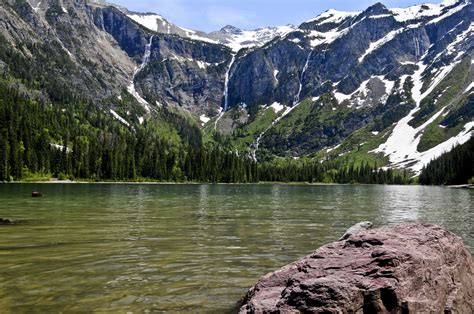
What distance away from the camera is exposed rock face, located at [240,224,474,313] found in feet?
37.6

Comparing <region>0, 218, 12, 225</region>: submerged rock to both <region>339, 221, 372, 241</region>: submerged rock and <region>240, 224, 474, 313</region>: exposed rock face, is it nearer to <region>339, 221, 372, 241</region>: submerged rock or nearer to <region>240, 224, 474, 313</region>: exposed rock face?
<region>339, 221, 372, 241</region>: submerged rock

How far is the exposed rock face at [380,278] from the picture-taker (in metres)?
11.4

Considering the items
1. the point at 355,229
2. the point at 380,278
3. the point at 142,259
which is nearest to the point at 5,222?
the point at 142,259

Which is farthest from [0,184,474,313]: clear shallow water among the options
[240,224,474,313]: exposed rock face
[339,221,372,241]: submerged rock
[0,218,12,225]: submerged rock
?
[339,221,372,241]: submerged rock

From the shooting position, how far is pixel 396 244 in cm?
1380

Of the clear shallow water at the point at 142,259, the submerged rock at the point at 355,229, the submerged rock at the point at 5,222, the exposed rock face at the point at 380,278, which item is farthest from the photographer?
the submerged rock at the point at 5,222

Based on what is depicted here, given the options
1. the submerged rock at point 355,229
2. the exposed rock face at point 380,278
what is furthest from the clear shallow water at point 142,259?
the submerged rock at point 355,229

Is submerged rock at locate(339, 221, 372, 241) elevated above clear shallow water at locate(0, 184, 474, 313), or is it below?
above

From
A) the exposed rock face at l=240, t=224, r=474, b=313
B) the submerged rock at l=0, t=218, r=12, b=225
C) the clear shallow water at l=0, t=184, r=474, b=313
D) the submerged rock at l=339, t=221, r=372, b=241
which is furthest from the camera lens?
the submerged rock at l=0, t=218, r=12, b=225

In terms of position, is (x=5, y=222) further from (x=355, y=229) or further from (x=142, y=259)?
(x=355, y=229)

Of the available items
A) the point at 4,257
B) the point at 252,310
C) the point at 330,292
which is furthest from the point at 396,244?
the point at 4,257

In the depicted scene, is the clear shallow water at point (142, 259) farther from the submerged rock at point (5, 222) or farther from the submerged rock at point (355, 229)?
the submerged rock at point (355, 229)

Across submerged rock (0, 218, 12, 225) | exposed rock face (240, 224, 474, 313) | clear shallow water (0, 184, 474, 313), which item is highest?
exposed rock face (240, 224, 474, 313)

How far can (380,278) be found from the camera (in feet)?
39.4
